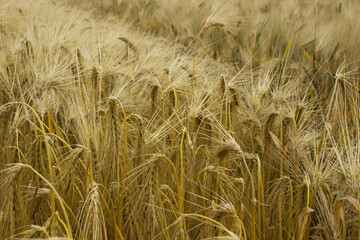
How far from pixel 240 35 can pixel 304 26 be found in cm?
57

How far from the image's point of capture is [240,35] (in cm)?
323

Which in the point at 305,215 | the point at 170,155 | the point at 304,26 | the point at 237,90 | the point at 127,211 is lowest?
the point at 127,211

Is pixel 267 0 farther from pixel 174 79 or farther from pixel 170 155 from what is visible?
pixel 170 155

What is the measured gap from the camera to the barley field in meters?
0.92

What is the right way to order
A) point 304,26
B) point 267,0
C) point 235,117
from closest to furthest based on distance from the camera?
point 235,117, point 304,26, point 267,0

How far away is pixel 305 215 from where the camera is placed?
1.02m

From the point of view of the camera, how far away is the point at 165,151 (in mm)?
1191

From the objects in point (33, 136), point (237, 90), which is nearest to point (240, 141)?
point (237, 90)

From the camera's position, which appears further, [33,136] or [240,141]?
[240,141]

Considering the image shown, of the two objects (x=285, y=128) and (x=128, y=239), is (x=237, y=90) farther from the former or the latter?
(x=128, y=239)

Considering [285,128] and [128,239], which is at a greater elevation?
[285,128]

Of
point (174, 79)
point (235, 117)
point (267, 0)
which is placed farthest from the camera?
point (267, 0)

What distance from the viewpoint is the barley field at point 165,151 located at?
3.03ft

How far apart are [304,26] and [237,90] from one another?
6.56 feet
